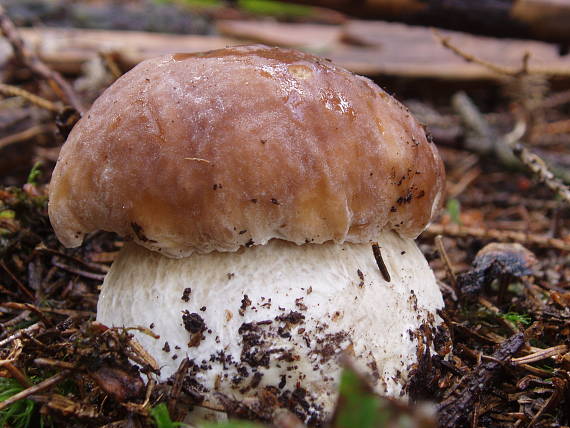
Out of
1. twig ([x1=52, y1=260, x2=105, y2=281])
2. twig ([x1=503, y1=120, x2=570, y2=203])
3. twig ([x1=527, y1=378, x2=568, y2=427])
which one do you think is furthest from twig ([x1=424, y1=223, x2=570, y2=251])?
twig ([x1=52, y1=260, x2=105, y2=281])

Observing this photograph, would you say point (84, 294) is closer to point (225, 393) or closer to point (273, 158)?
point (225, 393)

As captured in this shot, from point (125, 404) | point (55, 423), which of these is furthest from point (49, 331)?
point (125, 404)

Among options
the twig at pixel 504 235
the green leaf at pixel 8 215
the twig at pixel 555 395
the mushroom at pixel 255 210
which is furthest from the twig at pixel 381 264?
the green leaf at pixel 8 215

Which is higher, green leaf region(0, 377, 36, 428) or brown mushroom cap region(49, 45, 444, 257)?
brown mushroom cap region(49, 45, 444, 257)

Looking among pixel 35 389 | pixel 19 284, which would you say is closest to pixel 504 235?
pixel 35 389

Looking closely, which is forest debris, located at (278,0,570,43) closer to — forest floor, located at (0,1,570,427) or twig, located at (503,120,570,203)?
forest floor, located at (0,1,570,427)

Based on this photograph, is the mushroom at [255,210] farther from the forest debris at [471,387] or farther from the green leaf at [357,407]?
the green leaf at [357,407]

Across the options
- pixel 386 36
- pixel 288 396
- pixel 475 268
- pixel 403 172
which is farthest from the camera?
pixel 386 36
